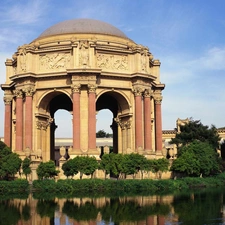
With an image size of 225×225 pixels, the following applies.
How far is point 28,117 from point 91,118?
21.6 feet

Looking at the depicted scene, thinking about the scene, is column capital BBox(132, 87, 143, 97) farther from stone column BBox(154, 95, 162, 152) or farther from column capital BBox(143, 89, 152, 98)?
stone column BBox(154, 95, 162, 152)

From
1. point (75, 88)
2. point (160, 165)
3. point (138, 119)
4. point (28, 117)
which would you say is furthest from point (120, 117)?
point (28, 117)

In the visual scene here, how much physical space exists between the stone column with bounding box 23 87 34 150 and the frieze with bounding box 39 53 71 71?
2745 millimetres

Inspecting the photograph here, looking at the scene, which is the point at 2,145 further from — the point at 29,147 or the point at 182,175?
the point at 182,175

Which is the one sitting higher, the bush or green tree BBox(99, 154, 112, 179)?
green tree BBox(99, 154, 112, 179)

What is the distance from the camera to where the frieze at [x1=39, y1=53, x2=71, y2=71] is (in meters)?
42.6

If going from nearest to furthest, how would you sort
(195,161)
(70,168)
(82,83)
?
(70,168) → (195,161) → (82,83)

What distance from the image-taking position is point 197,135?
52.0 metres

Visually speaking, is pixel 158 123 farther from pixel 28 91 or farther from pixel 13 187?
pixel 13 187

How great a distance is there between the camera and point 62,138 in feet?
256

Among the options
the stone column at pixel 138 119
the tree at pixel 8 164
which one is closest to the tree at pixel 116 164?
the stone column at pixel 138 119

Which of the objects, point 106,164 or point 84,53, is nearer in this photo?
point 106,164

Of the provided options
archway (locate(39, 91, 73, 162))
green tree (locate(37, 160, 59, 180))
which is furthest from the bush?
archway (locate(39, 91, 73, 162))

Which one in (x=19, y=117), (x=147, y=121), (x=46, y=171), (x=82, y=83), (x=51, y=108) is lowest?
(x=46, y=171)
